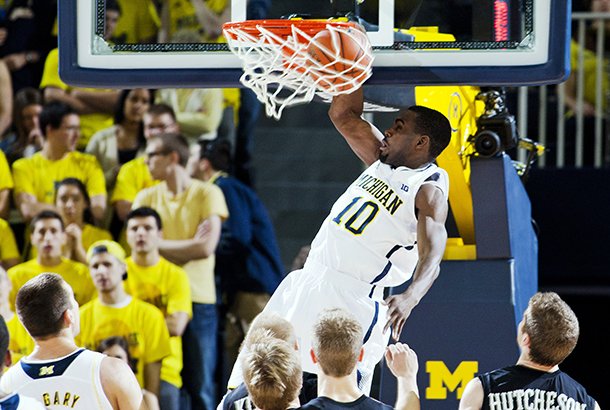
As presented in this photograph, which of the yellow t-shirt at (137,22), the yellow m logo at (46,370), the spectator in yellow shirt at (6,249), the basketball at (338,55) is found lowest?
the spectator in yellow shirt at (6,249)

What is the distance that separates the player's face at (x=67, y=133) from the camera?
8.85 m

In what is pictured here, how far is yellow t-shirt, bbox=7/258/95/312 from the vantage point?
8.52m

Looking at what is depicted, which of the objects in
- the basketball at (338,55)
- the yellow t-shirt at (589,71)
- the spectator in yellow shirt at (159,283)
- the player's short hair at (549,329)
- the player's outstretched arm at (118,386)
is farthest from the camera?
the yellow t-shirt at (589,71)

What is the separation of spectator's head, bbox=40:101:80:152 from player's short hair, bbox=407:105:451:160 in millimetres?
4033

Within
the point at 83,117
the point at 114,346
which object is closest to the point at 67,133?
the point at 83,117

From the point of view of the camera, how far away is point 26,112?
354 inches

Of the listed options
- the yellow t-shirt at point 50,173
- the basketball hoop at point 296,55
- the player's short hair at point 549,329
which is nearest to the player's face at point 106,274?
the yellow t-shirt at point 50,173

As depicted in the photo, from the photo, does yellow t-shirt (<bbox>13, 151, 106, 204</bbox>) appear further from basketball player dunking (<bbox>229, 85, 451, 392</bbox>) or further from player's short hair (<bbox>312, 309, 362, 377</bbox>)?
player's short hair (<bbox>312, 309, 362, 377</bbox>)

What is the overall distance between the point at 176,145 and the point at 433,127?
3.65m

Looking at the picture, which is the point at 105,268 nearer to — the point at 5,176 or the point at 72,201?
the point at 72,201

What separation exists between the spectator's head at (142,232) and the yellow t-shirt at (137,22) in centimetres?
142

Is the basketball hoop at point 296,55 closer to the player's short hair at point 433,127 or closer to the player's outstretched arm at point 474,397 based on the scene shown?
the player's short hair at point 433,127

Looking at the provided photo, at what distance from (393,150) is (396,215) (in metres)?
0.31

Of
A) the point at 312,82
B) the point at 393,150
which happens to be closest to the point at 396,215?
the point at 393,150
